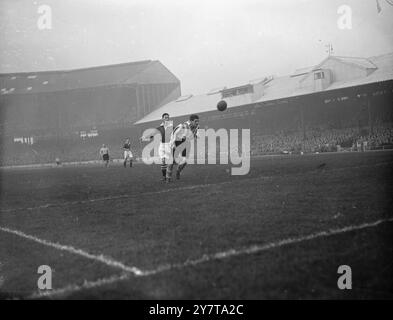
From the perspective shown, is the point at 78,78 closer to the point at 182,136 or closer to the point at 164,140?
the point at 164,140

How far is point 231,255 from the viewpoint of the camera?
4473 mm

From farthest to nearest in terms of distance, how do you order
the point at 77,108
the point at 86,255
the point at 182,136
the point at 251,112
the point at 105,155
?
the point at 77,108, the point at 251,112, the point at 105,155, the point at 182,136, the point at 86,255

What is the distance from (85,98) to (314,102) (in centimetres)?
3519

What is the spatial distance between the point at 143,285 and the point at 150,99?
2176 inches

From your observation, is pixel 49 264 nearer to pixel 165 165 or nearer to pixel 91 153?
pixel 165 165

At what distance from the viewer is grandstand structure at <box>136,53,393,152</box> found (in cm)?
3128

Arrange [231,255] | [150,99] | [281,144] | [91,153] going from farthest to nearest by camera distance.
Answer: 1. [150,99]
2. [91,153]
3. [281,144]
4. [231,255]

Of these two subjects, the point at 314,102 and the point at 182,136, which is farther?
the point at 314,102

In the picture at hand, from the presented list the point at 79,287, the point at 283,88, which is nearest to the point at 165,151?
the point at 79,287

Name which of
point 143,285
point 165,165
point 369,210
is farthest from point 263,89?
point 143,285

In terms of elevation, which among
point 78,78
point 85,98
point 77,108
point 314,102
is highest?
point 78,78

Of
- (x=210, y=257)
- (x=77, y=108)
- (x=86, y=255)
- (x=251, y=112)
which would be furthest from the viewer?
(x=77, y=108)

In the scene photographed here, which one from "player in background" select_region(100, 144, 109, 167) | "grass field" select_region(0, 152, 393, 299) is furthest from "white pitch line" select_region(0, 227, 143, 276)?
"player in background" select_region(100, 144, 109, 167)

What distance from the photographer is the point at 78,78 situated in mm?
61688
